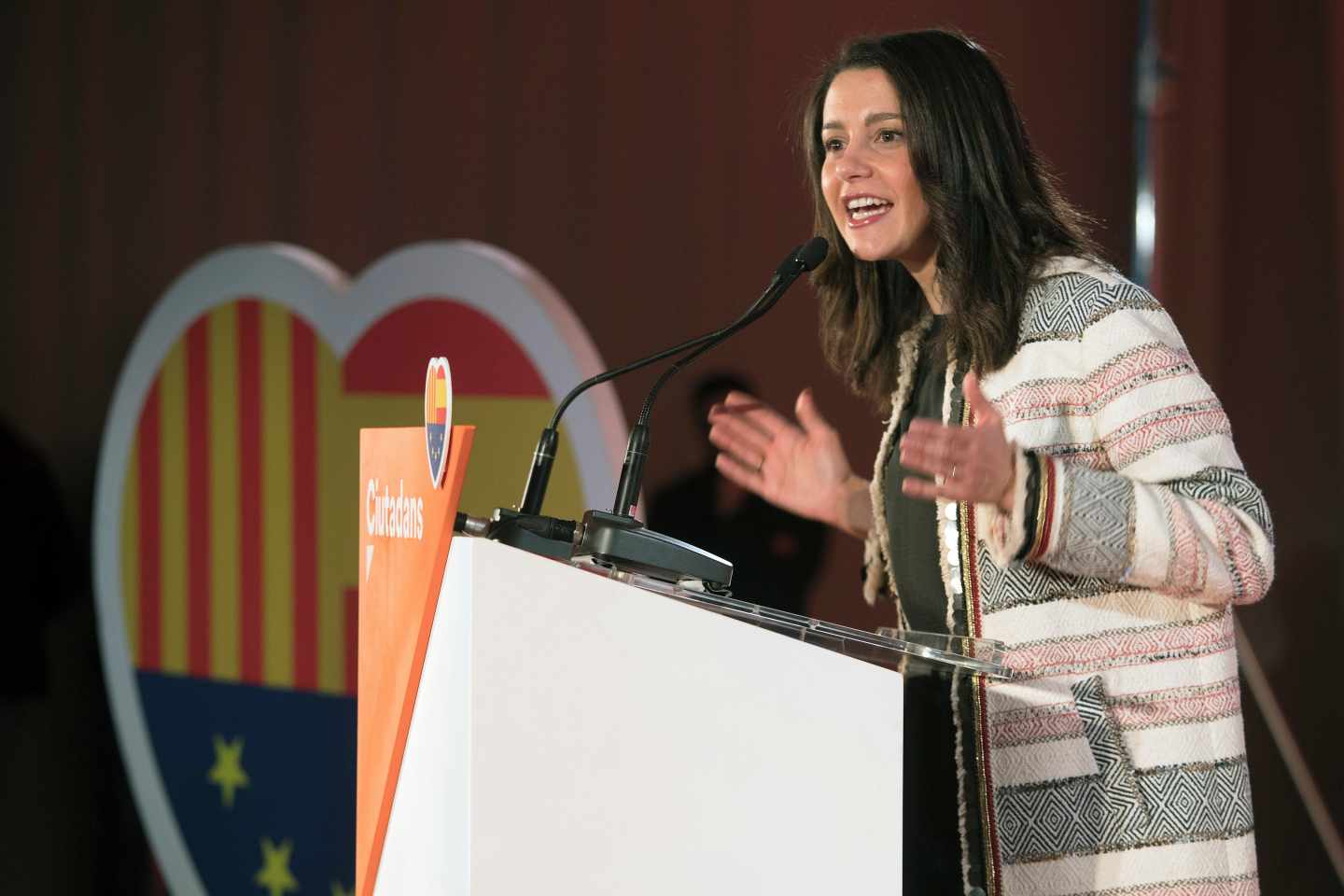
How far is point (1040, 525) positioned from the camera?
3.84 feet

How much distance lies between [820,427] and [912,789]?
0.54m

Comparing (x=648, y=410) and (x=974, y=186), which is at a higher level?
(x=974, y=186)

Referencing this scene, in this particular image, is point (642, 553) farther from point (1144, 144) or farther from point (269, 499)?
point (269, 499)

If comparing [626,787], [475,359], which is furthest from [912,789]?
[475,359]

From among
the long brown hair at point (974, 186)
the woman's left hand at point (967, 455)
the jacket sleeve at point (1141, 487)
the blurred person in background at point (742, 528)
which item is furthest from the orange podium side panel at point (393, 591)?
the blurred person in background at point (742, 528)

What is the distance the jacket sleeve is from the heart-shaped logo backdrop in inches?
43.2

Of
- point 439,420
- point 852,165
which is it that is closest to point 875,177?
point 852,165

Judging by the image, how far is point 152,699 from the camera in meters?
3.03

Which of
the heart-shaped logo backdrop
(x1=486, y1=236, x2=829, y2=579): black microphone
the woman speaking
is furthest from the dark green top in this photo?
the heart-shaped logo backdrop

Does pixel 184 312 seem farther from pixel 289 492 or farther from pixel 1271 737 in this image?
pixel 1271 737

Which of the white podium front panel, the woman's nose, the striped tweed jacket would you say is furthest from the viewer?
the woman's nose

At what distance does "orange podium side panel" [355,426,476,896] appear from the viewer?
96cm

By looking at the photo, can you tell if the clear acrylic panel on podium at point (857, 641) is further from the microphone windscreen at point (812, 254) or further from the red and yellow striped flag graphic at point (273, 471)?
the red and yellow striped flag graphic at point (273, 471)

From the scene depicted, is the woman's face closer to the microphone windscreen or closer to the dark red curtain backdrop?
the microphone windscreen
